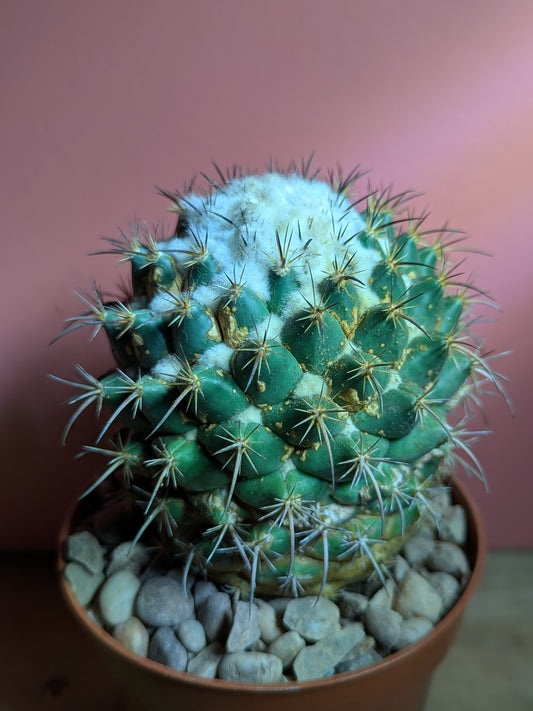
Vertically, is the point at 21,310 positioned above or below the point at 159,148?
below

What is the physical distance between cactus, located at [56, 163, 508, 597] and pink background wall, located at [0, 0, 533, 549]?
1.24 ft

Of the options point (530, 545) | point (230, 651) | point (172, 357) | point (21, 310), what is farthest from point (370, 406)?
point (530, 545)

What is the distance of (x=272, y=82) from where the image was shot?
105cm

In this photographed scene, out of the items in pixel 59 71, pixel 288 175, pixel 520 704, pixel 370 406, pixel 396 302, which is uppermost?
pixel 59 71

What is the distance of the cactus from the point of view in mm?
621

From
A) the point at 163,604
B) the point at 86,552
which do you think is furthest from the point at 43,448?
the point at 163,604

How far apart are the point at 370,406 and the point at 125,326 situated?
0.29 metres

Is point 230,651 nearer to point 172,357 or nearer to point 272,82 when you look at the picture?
point 172,357

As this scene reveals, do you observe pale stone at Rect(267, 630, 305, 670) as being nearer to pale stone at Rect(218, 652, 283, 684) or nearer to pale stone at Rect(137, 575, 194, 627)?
pale stone at Rect(218, 652, 283, 684)

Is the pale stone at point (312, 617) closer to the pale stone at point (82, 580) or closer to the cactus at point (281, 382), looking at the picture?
the cactus at point (281, 382)

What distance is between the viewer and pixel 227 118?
1072mm

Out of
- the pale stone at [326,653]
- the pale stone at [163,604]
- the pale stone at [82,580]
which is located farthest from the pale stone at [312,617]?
the pale stone at [82,580]

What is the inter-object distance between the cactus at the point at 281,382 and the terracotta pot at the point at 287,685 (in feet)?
0.35

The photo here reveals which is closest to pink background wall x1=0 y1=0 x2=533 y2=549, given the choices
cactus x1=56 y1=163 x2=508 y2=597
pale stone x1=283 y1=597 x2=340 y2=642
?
cactus x1=56 y1=163 x2=508 y2=597
